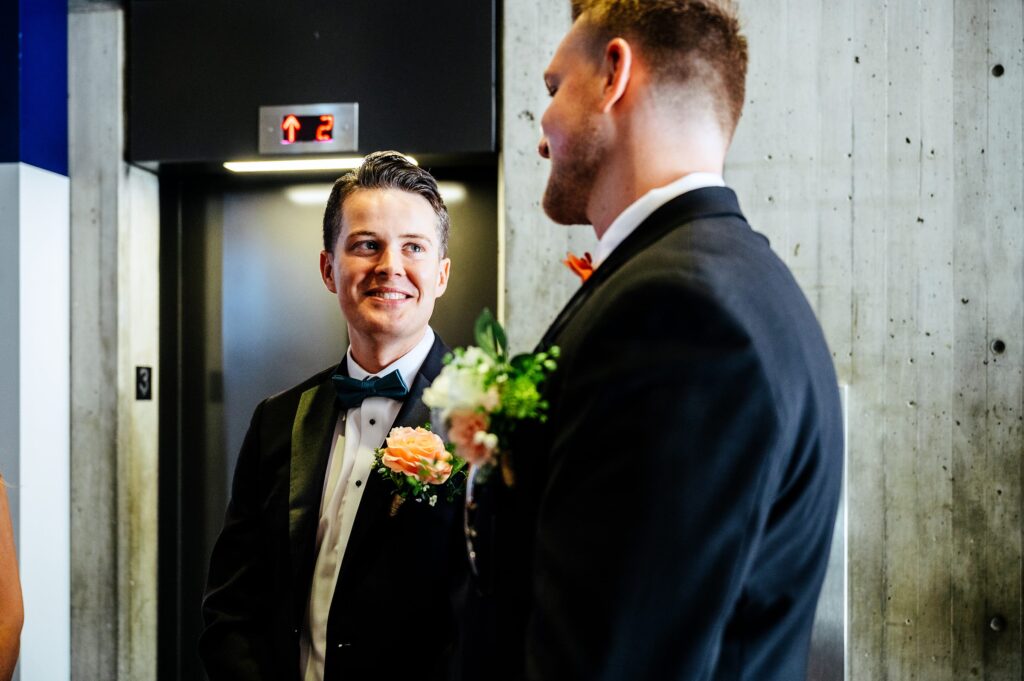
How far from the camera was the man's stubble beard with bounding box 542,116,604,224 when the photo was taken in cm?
99

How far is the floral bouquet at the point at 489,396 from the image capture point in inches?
35.4

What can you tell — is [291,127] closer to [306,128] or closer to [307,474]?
[306,128]

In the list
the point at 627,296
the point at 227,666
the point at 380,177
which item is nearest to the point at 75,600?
the point at 227,666

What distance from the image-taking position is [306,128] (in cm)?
323

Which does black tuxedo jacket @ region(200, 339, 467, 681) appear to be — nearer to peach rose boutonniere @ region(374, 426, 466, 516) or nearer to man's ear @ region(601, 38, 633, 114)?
peach rose boutonniere @ region(374, 426, 466, 516)

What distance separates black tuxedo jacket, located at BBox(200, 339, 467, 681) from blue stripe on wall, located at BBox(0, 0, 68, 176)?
216 cm

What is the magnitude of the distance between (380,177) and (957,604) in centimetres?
253

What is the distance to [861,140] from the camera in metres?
3.00

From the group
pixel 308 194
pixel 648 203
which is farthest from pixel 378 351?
pixel 308 194

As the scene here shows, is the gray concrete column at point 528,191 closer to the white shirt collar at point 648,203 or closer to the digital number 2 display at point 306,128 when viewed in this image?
the digital number 2 display at point 306,128

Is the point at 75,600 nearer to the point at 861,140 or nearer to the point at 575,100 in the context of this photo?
the point at 575,100

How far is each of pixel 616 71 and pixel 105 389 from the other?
3.06 m

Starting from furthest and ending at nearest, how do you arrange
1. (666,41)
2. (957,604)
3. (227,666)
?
1. (957,604)
2. (227,666)
3. (666,41)

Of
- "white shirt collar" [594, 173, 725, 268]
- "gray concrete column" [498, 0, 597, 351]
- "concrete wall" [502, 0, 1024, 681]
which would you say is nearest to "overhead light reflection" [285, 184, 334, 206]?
"gray concrete column" [498, 0, 597, 351]
